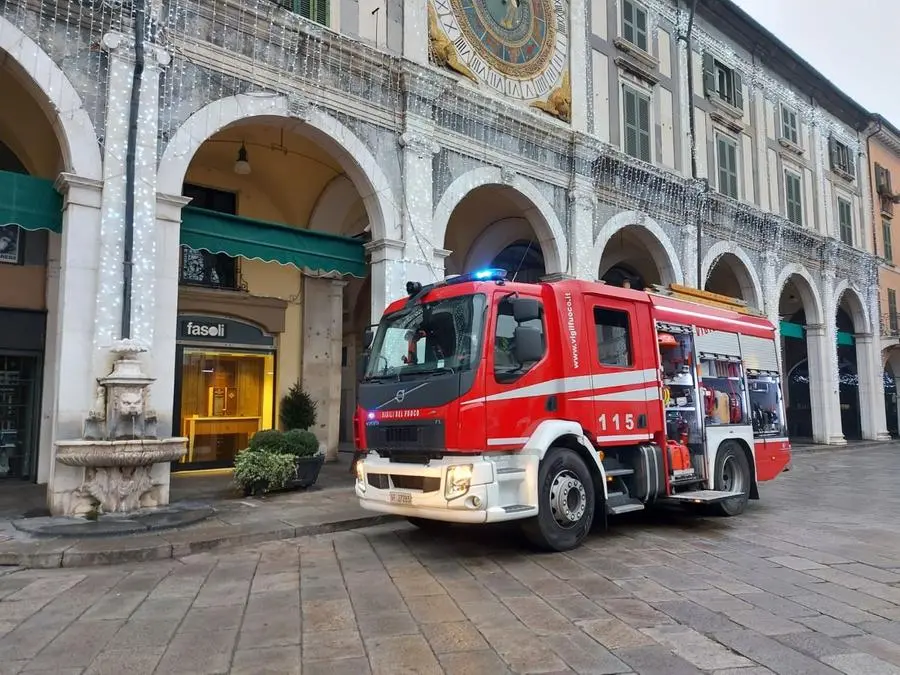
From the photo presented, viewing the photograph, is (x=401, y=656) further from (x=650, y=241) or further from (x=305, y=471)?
(x=650, y=241)

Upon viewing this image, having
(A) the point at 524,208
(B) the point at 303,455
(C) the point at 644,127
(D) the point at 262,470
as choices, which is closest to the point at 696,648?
(D) the point at 262,470

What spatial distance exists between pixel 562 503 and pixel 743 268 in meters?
15.8

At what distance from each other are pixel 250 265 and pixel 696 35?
14541mm

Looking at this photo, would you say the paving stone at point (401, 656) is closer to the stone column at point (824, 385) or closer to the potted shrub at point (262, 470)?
the potted shrub at point (262, 470)

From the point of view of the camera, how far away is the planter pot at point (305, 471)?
10.5 meters

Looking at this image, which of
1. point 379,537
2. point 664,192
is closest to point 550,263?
point 664,192

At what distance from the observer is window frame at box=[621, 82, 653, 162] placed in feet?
54.9

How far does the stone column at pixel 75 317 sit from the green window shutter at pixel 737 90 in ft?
61.4

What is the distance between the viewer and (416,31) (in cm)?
1233

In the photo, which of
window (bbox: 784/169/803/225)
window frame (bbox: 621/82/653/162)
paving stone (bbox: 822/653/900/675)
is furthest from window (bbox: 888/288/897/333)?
paving stone (bbox: 822/653/900/675)

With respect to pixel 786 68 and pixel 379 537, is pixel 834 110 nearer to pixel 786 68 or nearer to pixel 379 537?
pixel 786 68

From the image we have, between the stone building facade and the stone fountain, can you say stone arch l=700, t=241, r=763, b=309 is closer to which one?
the stone building facade

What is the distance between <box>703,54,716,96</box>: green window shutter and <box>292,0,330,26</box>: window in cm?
1264

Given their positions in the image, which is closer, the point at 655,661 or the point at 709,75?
the point at 655,661
